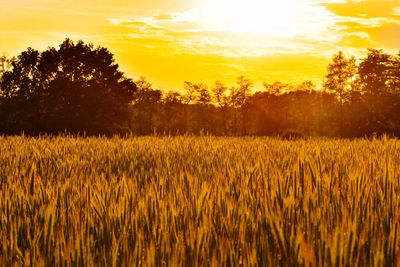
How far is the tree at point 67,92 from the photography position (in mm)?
43531

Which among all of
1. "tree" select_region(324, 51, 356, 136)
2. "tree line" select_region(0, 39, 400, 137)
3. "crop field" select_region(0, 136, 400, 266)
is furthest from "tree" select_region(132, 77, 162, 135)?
"crop field" select_region(0, 136, 400, 266)

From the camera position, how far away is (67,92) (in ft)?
149

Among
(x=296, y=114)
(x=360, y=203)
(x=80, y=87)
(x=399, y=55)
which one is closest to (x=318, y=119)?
(x=296, y=114)

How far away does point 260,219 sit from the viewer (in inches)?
89.7

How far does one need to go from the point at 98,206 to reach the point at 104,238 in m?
0.53

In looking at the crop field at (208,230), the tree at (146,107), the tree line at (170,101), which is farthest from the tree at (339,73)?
the crop field at (208,230)

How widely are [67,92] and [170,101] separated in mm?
54196

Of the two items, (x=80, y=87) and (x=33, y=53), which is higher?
(x=33, y=53)

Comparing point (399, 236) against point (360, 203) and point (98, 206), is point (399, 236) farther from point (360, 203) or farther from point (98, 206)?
point (98, 206)

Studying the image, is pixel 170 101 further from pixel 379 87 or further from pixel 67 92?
pixel 67 92

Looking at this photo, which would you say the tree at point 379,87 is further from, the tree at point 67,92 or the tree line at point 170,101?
the tree at point 67,92

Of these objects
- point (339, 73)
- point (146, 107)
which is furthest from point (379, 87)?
point (146, 107)

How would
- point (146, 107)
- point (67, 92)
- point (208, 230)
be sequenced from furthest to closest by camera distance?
point (146, 107) → point (67, 92) → point (208, 230)

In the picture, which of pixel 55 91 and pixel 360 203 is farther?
pixel 55 91
